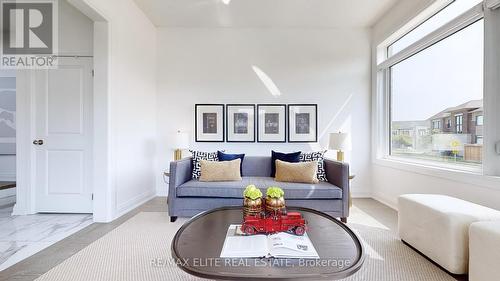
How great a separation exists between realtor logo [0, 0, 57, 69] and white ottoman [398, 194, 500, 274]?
4.29 meters

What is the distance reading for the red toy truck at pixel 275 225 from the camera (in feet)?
5.21

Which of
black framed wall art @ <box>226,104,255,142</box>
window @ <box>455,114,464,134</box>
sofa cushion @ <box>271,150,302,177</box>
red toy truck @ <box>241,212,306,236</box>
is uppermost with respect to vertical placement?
black framed wall art @ <box>226,104,255,142</box>

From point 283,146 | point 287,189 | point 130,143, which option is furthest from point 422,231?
point 130,143

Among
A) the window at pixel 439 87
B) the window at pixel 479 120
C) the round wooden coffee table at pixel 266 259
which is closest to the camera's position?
the round wooden coffee table at pixel 266 259

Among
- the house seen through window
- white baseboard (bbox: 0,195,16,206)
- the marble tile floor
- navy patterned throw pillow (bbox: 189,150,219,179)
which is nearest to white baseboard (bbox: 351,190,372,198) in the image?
the house seen through window

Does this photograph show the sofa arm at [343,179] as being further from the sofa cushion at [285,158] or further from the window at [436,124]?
the window at [436,124]

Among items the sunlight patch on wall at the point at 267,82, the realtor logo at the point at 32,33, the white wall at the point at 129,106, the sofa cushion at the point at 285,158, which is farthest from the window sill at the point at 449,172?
the realtor logo at the point at 32,33

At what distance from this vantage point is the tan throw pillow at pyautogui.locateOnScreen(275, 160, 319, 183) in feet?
10.4

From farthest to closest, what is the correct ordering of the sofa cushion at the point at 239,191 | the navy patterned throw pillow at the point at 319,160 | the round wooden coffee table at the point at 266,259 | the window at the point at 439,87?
the navy patterned throw pillow at the point at 319,160 < the sofa cushion at the point at 239,191 < the window at the point at 439,87 < the round wooden coffee table at the point at 266,259

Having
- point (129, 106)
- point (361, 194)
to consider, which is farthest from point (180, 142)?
point (361, 194)

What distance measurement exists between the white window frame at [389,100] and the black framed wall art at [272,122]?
1.48 m

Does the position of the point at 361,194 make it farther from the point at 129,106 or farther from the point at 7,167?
the point at 7,167

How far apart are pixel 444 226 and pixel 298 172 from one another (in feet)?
5.17

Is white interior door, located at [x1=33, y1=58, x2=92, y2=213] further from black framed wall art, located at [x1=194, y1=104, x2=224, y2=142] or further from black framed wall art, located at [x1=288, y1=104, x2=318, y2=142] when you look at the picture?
black framed wall art, located at [x1=288, y1=104, x2=318, y2=142]
